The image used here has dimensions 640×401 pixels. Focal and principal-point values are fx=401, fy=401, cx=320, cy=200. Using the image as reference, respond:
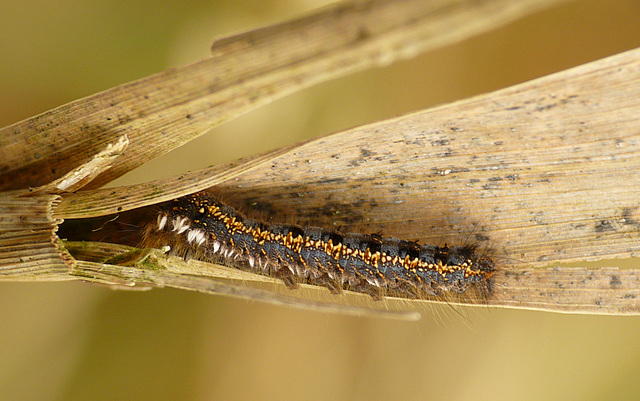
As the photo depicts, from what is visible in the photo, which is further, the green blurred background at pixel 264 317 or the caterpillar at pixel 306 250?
the green blurred background at pixel 264 317

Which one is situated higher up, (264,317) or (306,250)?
(306,250)

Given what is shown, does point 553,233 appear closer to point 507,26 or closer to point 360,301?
point 360,301

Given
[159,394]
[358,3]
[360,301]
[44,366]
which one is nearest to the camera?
[358,3]

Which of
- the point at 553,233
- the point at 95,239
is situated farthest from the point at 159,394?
the point at 553,233

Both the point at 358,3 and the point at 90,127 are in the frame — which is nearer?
the point at 358,3

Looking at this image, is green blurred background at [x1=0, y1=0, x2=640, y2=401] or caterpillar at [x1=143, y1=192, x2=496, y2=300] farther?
green blurred background at [x1=0, y1=0, x2=640, y2=401]
